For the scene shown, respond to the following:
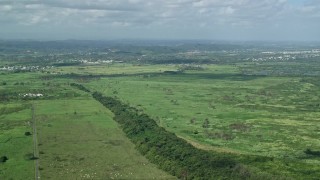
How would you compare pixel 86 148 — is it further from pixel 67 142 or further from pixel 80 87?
pixel 80 87

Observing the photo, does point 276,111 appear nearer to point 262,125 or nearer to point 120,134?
point 262,125

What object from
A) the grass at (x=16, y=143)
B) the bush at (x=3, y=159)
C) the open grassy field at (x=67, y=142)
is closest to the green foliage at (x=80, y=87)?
the open grassy field at (x=67, y=142)

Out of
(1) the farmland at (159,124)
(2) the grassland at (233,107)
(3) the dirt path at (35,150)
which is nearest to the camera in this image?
(3) the dirt path at (35,150)

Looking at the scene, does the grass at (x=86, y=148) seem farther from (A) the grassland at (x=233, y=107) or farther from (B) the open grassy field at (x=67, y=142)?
(A) the grassland at (x=233, y=107)

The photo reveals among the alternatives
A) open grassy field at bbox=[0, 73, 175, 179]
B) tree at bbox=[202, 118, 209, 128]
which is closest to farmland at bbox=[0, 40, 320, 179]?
open grassy field at bbox=[0, 73, 175, 179]

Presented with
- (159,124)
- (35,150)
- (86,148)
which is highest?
(159,124)

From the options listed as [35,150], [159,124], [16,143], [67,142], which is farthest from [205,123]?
[16,143]
